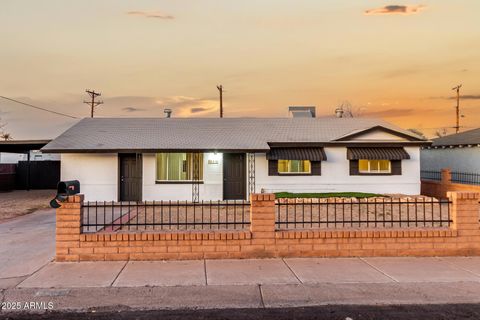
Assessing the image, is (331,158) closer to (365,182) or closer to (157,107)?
(365,182)

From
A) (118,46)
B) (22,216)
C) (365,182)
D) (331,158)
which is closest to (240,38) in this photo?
(118,46)

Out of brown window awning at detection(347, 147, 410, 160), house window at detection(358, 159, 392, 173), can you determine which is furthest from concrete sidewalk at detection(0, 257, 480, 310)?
house window at detection(358, 159, 392, 173)

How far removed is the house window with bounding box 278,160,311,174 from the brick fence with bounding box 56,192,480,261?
1070 cm

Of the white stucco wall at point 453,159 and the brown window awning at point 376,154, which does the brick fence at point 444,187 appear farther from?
the brown window awning at point 376,154

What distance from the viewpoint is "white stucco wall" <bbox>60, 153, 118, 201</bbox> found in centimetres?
→ 1781

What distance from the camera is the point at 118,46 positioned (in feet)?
50.3

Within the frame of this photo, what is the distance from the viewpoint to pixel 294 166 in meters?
18.8

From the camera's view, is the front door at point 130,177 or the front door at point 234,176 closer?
the front door at point 130,177

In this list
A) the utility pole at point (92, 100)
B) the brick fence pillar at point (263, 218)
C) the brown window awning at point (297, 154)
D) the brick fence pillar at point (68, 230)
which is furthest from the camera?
the utility pole at point (92, 100)

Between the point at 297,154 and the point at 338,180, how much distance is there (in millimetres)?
2343

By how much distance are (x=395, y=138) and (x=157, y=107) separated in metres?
23.8

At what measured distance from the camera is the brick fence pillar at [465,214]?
26.4 ft

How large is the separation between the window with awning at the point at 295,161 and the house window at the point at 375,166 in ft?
6.98

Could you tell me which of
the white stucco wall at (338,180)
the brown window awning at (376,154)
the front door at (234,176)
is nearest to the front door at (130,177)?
the front door at (234,176)
